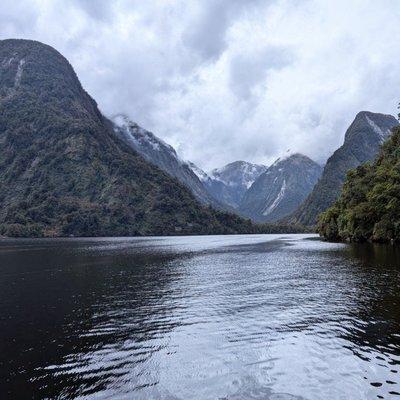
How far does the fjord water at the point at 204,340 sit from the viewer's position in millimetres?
18625

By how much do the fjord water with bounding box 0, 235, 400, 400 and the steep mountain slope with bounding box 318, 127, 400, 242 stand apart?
194ft

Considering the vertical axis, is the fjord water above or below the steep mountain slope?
below

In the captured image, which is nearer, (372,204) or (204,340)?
(204,340)

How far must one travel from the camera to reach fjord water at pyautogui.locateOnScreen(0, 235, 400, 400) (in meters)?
18.6

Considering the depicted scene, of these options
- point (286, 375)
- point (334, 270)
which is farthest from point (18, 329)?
point (334, 270)

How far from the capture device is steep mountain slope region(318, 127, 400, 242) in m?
103

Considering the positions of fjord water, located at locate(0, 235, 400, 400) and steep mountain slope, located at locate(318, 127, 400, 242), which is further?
steep mountain slope, located at locate(318, 127, 400, 242)

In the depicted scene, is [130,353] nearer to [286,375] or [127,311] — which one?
[286,375]

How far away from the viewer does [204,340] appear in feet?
85.6

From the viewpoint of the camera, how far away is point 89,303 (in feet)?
128

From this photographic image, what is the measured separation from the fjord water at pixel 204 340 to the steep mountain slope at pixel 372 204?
59.2 metres

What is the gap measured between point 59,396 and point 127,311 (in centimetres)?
1737

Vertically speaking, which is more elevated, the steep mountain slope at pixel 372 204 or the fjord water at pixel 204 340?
the steep mountain slope at pixel 372 204

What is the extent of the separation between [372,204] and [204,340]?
9978 centimetres
